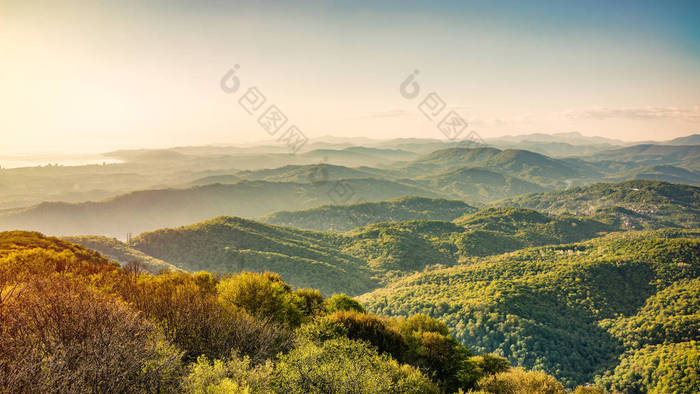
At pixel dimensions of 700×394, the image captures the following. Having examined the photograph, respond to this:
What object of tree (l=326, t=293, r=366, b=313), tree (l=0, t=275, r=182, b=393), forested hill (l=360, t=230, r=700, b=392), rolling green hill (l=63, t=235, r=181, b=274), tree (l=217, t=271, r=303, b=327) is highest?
tree (l=0, t=275, r=182, b=393)

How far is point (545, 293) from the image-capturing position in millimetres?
122188

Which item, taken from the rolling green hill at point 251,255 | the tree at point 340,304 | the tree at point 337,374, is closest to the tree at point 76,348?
the tree at point 337,374

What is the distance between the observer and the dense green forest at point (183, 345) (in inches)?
541

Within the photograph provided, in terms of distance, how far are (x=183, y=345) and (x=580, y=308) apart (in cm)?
13546

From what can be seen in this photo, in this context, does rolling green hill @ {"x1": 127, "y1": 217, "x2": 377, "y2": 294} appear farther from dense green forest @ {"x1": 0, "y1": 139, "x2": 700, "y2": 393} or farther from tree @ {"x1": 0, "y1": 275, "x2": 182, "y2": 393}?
tree @ {"x1": 0, "y1": 275, "x2": 182, "y2": 393}

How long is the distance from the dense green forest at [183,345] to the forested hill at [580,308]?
7604cm

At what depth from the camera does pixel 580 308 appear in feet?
376

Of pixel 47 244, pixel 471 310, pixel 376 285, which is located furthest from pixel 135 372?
pixel 376 285

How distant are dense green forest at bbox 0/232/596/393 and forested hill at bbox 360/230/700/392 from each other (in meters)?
76.0

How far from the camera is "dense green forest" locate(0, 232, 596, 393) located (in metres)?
13.7

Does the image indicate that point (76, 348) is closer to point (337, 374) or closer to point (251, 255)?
point (337, 374)

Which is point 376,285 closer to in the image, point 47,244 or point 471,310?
point 471,310

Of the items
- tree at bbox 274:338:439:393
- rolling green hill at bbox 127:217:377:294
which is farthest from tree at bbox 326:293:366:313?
rolling green hill at bbox 127:217:377:294

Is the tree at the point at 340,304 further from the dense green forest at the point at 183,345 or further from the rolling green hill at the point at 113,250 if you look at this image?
the rolling green hill at the point at 113,250
